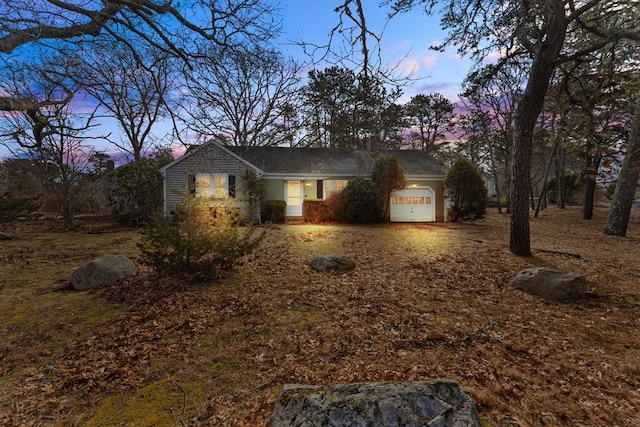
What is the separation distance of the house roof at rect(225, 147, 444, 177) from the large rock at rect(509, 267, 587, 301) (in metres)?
13.5

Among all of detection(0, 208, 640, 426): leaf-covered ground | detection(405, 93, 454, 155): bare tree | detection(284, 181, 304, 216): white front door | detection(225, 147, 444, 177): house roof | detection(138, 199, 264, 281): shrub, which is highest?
detection(405, 93, 454, 155): bare tree

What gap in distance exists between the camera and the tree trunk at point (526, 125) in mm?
7094

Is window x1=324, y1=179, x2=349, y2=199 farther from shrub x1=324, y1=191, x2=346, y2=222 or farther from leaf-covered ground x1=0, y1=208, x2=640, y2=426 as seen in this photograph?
leaf-covered ground x1=0, y1=208, x2=640, y2=426

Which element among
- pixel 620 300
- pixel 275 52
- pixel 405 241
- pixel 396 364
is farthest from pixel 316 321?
pixel 405 241

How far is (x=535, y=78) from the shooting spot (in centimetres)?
739

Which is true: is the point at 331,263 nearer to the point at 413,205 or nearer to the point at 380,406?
the point at 380,406

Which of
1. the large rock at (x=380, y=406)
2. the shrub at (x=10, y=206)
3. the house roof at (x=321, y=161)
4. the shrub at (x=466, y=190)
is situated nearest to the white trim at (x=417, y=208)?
the house roof at (x=321, y=161)

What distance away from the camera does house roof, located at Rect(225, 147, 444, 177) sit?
1848 centimetres

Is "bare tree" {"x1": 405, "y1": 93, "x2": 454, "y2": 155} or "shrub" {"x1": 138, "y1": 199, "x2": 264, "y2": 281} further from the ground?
"bare tree" {"x1": 405, "y1": 93, "x2": 454, "y2": 155}

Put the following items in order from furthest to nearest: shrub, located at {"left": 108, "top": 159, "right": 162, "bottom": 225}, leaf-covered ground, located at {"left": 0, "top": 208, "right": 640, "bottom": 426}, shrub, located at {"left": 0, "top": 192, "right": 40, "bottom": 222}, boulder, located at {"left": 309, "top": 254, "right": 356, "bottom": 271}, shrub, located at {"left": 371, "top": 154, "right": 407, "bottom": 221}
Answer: shrub, located at {"left": 371, "top": 154, "right": 407, "bottom": 221}, shrub, located at {"left": 108, "top": 159, "right": 162, "bottom": 225}, shrub, located at {"left": 0, "top": 192, "right": 40, "bottom": 222}, boulder, located at {"left": 309, "top": 254, "right": 356, "bottom": 271}, leaf-covered ground, located at {"left": 0, "top": 208, "right": 640, "bottom": 426}

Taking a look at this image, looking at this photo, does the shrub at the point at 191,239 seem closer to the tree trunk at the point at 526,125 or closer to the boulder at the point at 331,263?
the boulder at the point at 331,263

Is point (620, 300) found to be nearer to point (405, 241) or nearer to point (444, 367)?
point (444, 367)

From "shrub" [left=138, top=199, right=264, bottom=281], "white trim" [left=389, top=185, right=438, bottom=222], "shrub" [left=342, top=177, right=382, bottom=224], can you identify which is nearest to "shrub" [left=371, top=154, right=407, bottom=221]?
"shrub" [left=342, top=177, right=382, bottom=224]

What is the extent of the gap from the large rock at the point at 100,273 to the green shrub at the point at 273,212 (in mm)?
10900
